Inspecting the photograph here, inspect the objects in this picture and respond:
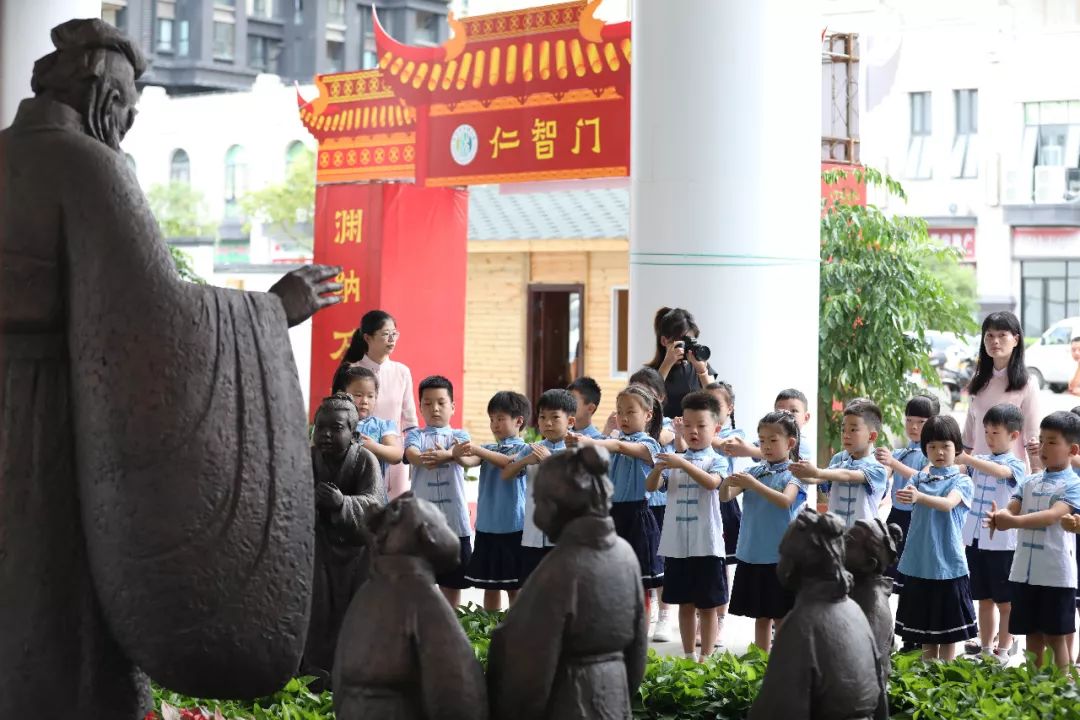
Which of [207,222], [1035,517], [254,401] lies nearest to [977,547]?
[1035,517]

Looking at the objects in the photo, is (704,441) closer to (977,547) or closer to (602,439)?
(602,439)

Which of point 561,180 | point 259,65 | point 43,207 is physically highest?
point 259,65

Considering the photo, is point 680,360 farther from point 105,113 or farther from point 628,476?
point 105,113

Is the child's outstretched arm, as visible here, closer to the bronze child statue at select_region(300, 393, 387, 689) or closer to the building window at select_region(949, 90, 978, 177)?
the bronze child statue at select_region(300, 393, 387, 689)

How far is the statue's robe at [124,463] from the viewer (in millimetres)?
3152

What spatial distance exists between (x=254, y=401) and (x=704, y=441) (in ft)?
10.9

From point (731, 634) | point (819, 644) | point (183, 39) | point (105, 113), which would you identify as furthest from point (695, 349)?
point (183, 39)

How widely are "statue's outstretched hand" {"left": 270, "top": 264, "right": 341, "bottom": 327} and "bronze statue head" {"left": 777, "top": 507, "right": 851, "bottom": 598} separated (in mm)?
1192

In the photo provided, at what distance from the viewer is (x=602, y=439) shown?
255 inches

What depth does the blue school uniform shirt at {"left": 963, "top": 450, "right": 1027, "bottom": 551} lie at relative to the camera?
Answer: 6277 mm

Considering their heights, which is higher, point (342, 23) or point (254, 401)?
point (342, 23)

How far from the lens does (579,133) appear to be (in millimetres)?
11398

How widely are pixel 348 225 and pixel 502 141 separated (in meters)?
2.18

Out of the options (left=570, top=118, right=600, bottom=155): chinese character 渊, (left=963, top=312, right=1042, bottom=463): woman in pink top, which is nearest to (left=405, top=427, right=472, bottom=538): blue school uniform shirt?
(left=963, top=312, right=1042, bottom=463): woman in pink top
